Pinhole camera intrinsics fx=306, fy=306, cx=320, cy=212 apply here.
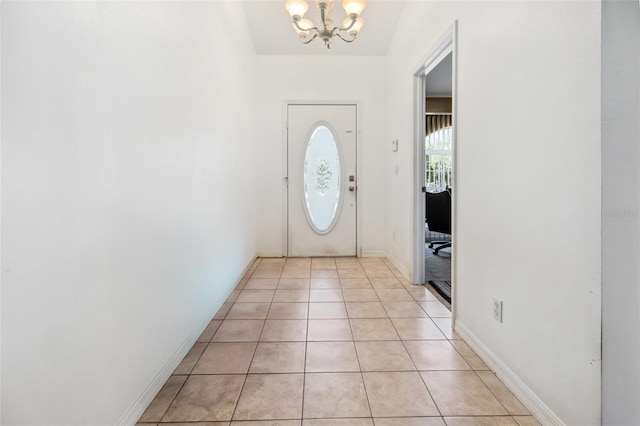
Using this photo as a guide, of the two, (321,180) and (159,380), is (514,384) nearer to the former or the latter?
(159,380)

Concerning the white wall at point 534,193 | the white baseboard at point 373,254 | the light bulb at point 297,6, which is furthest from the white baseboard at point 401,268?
the light bulb at point 297,6

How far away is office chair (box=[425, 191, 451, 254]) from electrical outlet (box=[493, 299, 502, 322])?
2.54m

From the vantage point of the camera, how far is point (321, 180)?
154 inches

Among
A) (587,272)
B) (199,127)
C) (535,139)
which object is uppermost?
(199,127)

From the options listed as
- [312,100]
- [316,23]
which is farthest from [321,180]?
[316,23]

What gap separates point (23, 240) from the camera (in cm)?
71

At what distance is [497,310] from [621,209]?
2.41 ft

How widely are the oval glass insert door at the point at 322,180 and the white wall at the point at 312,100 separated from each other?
12.5 inches

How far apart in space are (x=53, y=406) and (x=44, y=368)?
0.37ft

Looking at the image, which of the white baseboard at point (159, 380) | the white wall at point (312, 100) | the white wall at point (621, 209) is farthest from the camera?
the white wall at point (312, 100)

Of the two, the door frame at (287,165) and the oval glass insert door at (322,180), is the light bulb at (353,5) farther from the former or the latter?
the oval glass insert door at (322,180)

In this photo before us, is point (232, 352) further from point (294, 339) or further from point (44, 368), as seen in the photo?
point (44, 368)

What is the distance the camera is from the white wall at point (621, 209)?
2.87ft

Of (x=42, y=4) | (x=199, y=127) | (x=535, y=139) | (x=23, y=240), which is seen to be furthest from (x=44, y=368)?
(x=535, y=139)
